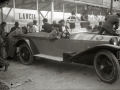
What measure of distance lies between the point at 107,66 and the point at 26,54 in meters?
3.10

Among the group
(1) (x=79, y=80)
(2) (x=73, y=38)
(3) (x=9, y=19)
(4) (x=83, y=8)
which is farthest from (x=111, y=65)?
(4) (x=83, y=8)

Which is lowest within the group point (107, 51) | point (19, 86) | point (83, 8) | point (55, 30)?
point (19, 86)

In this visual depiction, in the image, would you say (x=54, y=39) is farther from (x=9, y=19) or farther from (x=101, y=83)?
(x=9, y=19)

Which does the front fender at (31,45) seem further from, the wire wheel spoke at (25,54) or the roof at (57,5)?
the roof at (57,5)

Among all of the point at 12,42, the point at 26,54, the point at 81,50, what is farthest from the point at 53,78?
the point at 12,42

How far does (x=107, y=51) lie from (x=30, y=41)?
2989mm

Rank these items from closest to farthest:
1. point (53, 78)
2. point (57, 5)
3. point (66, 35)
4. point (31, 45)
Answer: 1. point (53, 78)
2. point (66, 35)
3. point (31, 45)
4. point (57, 5)

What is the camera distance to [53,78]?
173 inches

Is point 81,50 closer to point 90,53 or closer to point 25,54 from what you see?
point 90,53

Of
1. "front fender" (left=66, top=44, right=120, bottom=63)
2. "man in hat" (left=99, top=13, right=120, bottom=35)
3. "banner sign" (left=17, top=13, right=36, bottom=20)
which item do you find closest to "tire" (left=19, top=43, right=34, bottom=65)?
"front fender" (left=66, top=44, right=120, bottom=63)

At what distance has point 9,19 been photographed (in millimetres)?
9445

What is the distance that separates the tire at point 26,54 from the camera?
18.5ft

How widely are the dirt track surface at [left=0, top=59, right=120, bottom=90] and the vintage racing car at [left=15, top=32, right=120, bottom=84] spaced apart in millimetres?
312

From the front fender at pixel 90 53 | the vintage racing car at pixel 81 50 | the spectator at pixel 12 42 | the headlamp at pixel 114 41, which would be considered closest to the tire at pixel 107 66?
the vintage racing car at pixel 81 50
